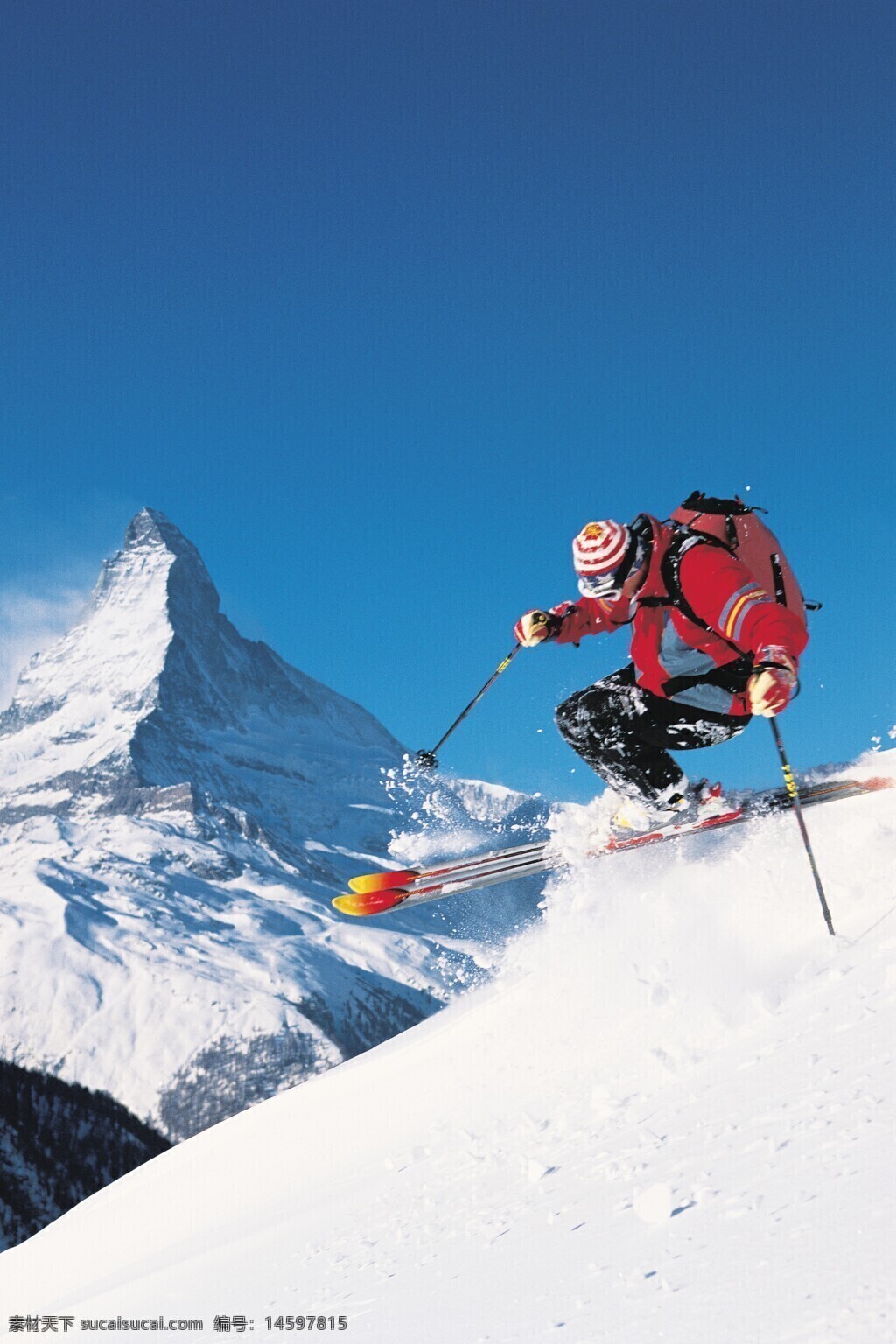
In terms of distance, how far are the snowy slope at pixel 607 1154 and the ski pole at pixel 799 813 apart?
0.49 feet

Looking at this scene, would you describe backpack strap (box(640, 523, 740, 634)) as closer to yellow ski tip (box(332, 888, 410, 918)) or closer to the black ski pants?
the black ski pants

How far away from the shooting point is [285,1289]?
149 inches

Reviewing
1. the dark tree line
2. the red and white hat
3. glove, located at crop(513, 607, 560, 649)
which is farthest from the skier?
the dark tree line

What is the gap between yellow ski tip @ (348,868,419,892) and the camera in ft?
30.7

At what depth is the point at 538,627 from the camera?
8602 millimetres

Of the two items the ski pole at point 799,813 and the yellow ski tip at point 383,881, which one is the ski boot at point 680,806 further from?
the yellow ski tip at point 383,881

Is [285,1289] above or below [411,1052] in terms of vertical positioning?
below

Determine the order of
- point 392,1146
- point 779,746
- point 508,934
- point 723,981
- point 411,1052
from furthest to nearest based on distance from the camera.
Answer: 1. point 508,934
2. point 411,1052
3. point 779,746
4. point 392,1146
5. point 723,981

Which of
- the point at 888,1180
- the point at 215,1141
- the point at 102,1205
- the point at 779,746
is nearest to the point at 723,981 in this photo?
the point at 779,746

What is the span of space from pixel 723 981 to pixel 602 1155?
2.20 metres

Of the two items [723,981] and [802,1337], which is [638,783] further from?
[802,1337]

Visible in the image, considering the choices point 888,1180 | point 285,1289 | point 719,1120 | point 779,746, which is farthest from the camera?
point 779,746

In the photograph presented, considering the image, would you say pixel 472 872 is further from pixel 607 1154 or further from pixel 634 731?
pixel 607 1154

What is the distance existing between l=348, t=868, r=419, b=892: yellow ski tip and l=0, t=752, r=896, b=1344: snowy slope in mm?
1339
